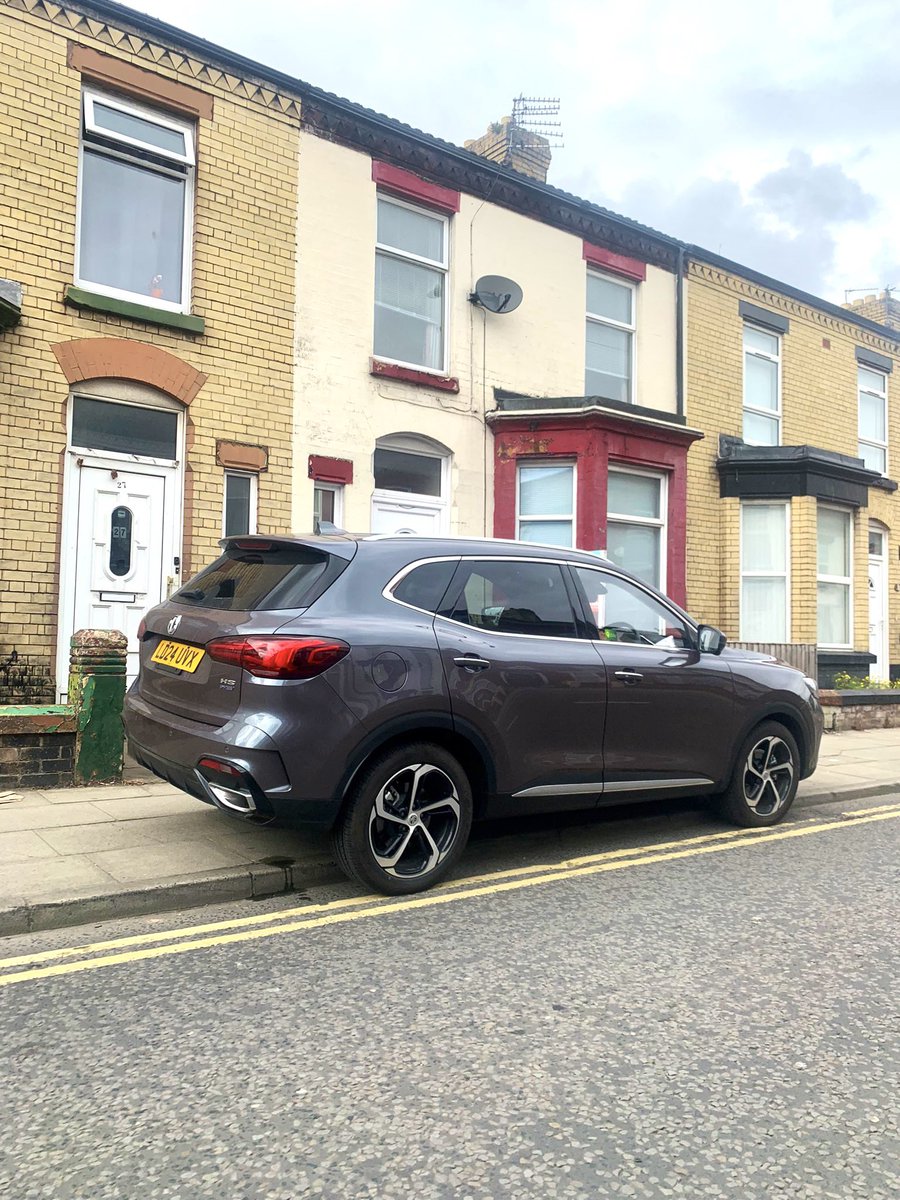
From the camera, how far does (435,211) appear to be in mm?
11555

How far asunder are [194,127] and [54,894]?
324 inches

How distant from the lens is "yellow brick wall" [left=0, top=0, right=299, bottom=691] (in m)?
8.47

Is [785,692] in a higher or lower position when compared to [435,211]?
lower

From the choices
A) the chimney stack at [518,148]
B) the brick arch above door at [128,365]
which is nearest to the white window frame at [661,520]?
the chimney stack at [518,148]

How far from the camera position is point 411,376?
10906 millimetres

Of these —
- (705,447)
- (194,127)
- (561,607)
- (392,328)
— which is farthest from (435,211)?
(561,607)

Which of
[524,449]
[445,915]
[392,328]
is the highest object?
[392,328]

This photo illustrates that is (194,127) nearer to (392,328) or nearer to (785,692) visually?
(392,328)

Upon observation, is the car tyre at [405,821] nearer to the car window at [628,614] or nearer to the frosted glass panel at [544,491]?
the car window at [628,614]

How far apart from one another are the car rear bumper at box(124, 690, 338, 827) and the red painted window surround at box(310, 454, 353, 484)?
5.79 metres

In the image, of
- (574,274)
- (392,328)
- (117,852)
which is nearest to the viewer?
(117,852)

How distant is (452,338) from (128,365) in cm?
402

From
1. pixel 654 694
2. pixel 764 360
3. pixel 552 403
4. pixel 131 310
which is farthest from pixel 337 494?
pixel 764 360

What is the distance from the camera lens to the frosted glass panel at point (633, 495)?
12203 millimetres
